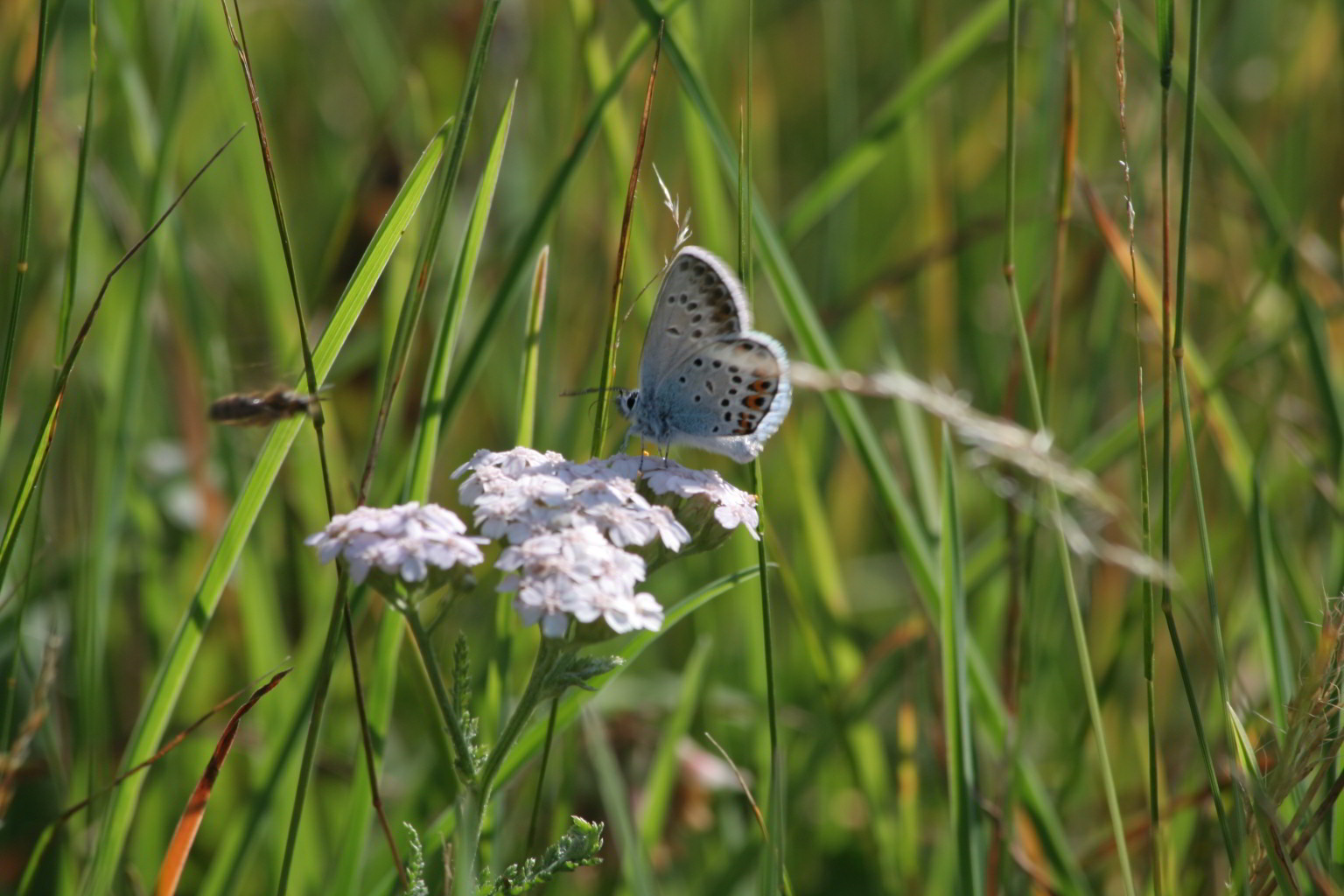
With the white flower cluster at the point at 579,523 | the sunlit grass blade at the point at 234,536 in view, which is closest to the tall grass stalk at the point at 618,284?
the white flower cluster at the point at 579,523

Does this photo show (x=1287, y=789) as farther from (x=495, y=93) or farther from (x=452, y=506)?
(x=495, y=93)

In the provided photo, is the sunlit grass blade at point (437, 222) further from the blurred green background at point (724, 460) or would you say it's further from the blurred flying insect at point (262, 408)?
the blurred green background at point (724, 460)

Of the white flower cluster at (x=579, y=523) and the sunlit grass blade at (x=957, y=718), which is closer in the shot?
the white flower cluster at (x=579, y=523)

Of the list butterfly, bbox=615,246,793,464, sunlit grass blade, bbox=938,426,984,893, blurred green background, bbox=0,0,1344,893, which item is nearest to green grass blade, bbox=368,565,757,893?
blurred green background, bbox=0,0,1344,893

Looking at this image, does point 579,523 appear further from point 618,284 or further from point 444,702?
point 618,284

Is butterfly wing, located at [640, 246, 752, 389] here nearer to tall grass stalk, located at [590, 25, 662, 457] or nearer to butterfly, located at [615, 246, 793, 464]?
butterfly, located at [615, 246, 793, 464]

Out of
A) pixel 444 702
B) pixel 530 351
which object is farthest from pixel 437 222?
pixel 444 702
